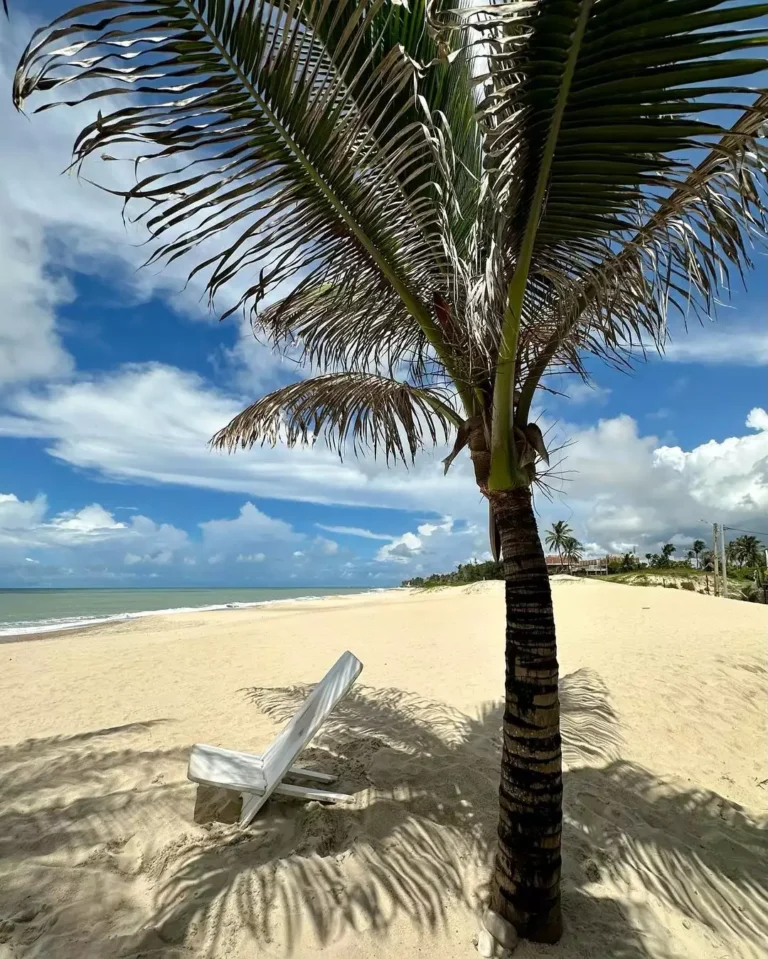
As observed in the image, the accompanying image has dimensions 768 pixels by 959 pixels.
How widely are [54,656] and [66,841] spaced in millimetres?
8713

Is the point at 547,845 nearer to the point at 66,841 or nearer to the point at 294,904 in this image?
the point at 294,904

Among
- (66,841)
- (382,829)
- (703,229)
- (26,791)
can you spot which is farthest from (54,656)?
(703,229)

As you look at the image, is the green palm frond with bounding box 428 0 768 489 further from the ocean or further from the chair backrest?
the ocean

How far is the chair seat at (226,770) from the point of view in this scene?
3.33 metres

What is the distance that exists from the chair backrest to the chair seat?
2.9 inches

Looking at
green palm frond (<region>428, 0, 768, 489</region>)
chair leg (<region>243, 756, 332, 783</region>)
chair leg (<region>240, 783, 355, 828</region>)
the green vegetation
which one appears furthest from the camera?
the green vegetation

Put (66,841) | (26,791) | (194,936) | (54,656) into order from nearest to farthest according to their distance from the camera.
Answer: (194,936) < (66,841) < (26,791) < (54,656)

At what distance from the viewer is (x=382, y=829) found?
133 inches

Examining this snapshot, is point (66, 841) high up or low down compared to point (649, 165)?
down

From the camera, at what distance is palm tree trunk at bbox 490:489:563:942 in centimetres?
266

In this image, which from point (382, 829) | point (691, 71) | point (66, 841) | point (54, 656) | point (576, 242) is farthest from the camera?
point (54, 656)

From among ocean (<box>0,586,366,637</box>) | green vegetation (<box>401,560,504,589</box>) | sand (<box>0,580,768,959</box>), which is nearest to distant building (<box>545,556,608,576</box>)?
green vegetation (<box>401,560,504,589</box>)

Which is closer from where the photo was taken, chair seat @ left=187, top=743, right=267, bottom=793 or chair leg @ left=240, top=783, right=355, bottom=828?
chair seat @ left=187, top=743, right=267, bottom=793

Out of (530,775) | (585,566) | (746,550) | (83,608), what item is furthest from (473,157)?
(746,550)
